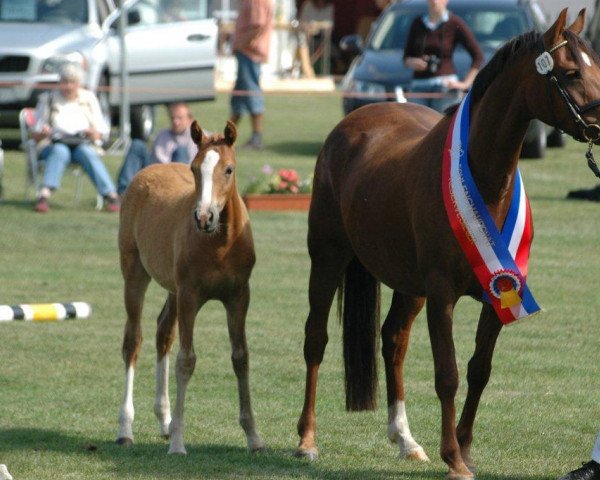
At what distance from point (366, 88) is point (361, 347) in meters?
12.3

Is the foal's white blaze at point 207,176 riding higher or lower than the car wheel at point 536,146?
higher

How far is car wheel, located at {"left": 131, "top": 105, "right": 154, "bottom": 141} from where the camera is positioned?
839 inches

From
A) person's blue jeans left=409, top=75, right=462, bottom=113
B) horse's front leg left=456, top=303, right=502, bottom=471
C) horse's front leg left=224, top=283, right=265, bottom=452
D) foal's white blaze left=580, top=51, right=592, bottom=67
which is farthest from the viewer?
person's blue jeans left=409, top=75, right=462, bottom=113

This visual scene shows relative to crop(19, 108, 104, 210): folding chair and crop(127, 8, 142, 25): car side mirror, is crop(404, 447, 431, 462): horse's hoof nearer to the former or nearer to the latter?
crop(19, 108, 104, 210): folding chair

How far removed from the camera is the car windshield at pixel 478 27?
66.1 ft

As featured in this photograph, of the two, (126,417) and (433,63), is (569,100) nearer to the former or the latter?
(126,417)

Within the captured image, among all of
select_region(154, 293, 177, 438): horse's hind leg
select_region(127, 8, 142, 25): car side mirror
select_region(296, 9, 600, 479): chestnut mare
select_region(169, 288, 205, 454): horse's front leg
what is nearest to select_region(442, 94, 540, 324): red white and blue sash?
select_region(296, 9, 600, 479): chestnut mare

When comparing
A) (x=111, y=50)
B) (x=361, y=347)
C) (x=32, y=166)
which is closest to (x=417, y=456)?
(x=361, y=347)

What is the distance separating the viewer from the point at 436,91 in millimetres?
18250

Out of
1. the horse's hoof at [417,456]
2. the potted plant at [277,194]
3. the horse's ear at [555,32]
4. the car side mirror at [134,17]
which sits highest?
the horse's ear at [555,32]

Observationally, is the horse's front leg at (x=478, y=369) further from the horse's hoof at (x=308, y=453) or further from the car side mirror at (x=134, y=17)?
the car side mirror at (x=134, y=17)

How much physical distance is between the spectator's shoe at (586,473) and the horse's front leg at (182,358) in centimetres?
201

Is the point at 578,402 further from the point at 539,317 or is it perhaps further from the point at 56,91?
the point at 56,91

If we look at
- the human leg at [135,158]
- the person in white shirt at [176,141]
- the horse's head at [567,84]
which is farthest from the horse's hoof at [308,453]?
the human leg at [135,158]
